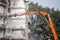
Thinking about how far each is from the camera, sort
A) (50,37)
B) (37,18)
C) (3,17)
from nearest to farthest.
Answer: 1. (3,17)
2. (50,37)
3. (37,18)

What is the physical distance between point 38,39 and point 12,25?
30.4 ft

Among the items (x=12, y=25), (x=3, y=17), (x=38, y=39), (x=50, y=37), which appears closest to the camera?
(x=3, y=17)

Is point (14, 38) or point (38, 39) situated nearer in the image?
point (14, 38)

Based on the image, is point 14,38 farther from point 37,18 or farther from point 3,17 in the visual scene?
point 37,18

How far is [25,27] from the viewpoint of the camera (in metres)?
14.7

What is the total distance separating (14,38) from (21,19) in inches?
79.4

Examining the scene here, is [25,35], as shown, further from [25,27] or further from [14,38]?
[14,38]

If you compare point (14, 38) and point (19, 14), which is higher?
point (19, 14)

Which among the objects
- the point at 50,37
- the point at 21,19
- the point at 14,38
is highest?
the point at 21,19

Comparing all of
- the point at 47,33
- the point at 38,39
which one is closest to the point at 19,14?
the point at 38,39

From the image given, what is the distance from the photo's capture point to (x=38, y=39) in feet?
75.2

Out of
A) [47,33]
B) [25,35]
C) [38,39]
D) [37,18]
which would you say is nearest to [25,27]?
[25,35]

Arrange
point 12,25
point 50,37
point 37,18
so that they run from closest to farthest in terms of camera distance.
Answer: point 12,25
point 50,37
point 37,18

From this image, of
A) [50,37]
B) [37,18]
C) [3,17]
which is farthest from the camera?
[37,18]
